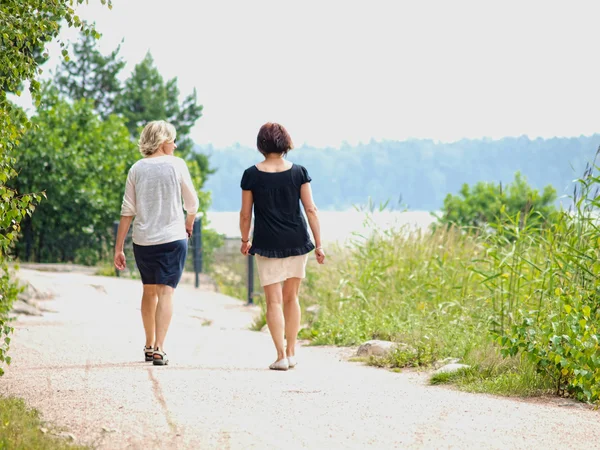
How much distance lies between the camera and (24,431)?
168 inches

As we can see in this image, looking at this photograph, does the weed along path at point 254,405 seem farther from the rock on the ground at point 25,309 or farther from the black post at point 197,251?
the black post at point 197,251

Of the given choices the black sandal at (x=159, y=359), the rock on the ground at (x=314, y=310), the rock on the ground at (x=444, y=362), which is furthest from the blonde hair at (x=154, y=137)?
the rock on the ground at (x=314, y=310)

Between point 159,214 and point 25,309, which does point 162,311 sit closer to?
point 159,214

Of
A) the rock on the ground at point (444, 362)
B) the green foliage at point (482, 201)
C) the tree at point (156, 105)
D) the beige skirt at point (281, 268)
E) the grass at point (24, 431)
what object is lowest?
the rock on the ground at point (444, 362)

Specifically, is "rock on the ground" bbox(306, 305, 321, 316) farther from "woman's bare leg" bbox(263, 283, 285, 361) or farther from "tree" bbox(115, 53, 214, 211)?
"tree" bbox(115, 53, 214, 211)

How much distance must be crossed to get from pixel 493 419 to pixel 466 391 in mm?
1026

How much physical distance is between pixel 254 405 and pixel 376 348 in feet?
9.26

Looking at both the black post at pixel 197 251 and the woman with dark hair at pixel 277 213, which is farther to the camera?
the black post at pixel 197 251

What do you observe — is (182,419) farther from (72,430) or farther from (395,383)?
(395,383)

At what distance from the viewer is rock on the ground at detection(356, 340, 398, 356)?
7.46m

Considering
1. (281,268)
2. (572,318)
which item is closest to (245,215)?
(281,268)

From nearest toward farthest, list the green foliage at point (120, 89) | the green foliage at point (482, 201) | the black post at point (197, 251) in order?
the black post at point (197, 251) < the green foliage at point (482, 201) < the green foliage at point (120, 89)

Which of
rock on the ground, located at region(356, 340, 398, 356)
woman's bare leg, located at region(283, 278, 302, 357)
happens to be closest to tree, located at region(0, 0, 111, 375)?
woman's bare leg, located at region(283, 278, 302, 357)

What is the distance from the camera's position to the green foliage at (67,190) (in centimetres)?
1962
